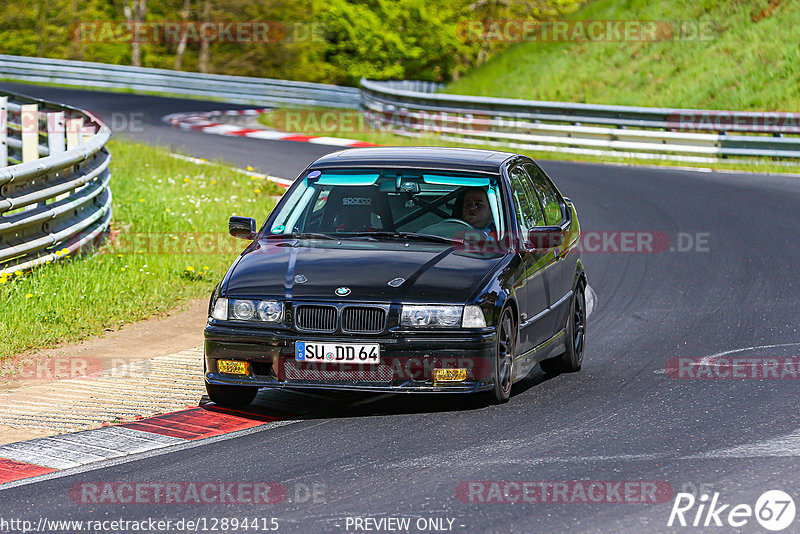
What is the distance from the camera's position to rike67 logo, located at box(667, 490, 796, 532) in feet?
17.7

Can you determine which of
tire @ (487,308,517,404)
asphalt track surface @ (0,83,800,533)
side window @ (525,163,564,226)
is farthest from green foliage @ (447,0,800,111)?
tire @ (487,308,517,404)

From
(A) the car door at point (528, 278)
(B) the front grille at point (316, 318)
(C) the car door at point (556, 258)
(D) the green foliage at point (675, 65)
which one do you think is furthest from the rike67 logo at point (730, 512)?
(D) the green foliage at point (675, 65)

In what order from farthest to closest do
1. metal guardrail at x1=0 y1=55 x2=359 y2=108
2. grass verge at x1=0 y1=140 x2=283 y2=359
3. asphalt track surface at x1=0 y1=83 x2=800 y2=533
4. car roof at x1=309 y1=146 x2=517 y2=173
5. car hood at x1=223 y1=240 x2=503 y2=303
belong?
metal guardrail at x1=0 y1=55 x2=359 y2=108, grass verge at x1=0 y1=140 x2=283 y2=359, car roof at x1=309 y1=146 x2=517 y2=173, car hood at x1=223 y1=240 x2=503 y2=303, asphalt track surface at x1=0 y1=83 x2=800 y2=533

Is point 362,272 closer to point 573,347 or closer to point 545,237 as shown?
point 545,237

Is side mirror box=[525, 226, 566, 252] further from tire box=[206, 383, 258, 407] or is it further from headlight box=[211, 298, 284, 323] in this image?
tire box=[206, 383, 258, 407]

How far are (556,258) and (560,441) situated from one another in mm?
2398

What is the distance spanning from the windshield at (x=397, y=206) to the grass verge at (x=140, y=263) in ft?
8.58

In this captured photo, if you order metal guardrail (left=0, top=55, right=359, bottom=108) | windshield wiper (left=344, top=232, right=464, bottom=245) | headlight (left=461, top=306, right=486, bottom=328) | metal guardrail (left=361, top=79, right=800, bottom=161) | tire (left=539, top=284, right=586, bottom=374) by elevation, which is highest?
windshield wiper (left=344, top=232, right=464, bottom=245)

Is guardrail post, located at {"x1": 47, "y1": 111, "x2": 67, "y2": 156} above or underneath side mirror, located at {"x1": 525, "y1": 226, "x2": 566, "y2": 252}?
underneath

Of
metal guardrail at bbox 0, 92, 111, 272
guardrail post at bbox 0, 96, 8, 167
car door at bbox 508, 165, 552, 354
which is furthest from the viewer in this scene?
guardrail post at bbox 0, 96, 8, 167

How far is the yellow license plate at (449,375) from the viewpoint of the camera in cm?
739

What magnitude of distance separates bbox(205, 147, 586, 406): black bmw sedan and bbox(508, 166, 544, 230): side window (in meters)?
0.02

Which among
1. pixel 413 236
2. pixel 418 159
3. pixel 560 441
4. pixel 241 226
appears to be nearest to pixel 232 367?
pixel 241 226

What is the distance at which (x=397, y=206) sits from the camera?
8562 millimetres
